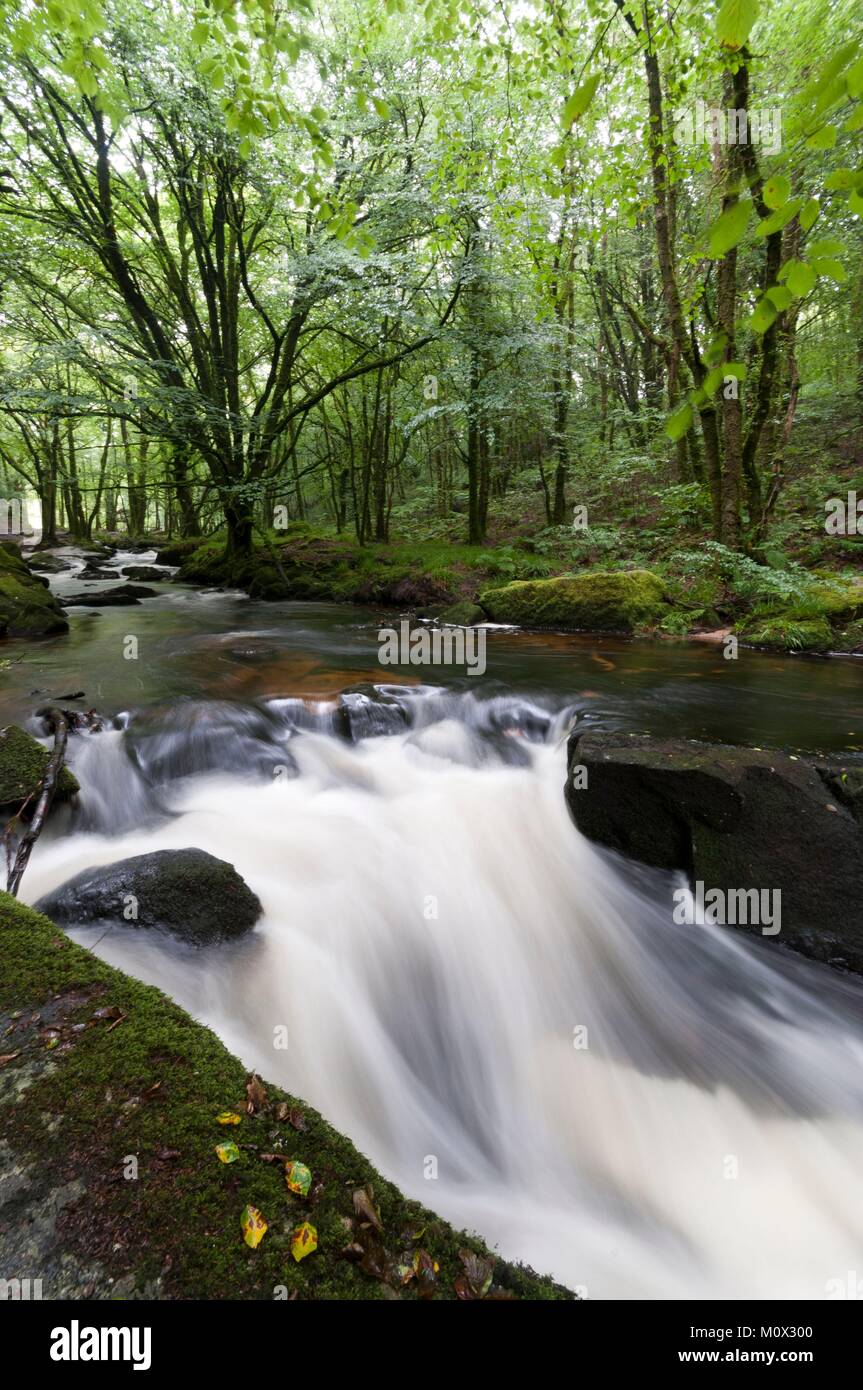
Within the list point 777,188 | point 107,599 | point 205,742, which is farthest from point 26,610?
point 777,188

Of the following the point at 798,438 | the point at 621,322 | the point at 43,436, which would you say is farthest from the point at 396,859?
the point at 43,436

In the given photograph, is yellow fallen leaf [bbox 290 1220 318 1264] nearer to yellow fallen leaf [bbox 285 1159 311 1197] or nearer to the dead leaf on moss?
yellow fallen leaf [bbox 285 1159 311 1197]

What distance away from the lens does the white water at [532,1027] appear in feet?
7.64

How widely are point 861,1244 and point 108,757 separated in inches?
206

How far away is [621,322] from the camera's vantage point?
19516mm

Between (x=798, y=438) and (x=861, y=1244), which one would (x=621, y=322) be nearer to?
(x=798, y=438)

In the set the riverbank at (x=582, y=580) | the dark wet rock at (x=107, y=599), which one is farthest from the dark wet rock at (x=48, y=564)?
the riverbank at (x=582, y=580)

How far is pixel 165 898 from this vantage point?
310 centimetres

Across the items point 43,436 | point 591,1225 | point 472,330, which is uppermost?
point 43,436

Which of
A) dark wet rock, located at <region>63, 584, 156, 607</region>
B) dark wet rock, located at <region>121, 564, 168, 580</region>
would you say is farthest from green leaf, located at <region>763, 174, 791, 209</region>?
dark wet rock, located at <region>121, 564, 168, 580</region>

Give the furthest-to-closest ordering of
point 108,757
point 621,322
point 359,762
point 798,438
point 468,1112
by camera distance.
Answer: point 621,322 → point 798,438 → point 359,762 → point 108,757 → point 468,1112

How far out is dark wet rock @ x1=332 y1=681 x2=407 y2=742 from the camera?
5.64 metres

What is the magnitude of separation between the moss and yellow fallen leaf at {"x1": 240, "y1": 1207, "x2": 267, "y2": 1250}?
0.04 feet

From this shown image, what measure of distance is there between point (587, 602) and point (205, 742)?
22.9 ft
